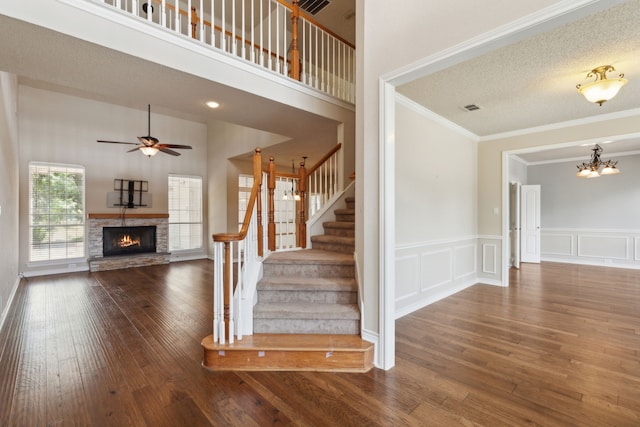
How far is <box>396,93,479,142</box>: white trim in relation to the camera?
3.79 meters

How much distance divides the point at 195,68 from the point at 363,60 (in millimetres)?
1779

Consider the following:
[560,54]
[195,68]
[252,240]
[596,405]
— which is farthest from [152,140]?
[596,405]

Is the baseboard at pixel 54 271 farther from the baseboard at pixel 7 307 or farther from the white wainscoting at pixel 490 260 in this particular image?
the white wainscoting at pixel 490 260

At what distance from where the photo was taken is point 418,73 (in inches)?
91.9

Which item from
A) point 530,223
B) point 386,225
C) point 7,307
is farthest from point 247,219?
point 530,223

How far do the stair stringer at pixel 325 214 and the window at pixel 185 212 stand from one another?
5632 millimetres

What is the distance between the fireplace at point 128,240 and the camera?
7168 mm

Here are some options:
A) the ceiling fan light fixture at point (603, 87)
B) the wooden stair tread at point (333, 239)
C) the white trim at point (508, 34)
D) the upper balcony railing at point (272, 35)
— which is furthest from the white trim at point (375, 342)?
the upper balcony railing at point (272, 35)

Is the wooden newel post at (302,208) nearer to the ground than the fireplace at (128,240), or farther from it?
farther from it

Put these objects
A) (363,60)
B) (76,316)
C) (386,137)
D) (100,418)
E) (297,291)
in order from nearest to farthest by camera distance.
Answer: (100,418)
(386,137)
(363,60)
(297,291)
(76,316)

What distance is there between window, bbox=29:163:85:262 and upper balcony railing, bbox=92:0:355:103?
3.84m

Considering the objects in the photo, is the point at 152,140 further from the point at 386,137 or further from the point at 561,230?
the point at 561,230

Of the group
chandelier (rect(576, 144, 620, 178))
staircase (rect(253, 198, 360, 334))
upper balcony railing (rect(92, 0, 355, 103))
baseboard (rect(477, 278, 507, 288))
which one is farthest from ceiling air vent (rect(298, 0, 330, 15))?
chandelier (rect(576, 144, 620, 178))

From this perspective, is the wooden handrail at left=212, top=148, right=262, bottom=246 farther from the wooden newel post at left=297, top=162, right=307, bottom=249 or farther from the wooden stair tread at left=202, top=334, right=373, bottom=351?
the wooden stair tread at left=202, top=334, right=373, bottom=351
